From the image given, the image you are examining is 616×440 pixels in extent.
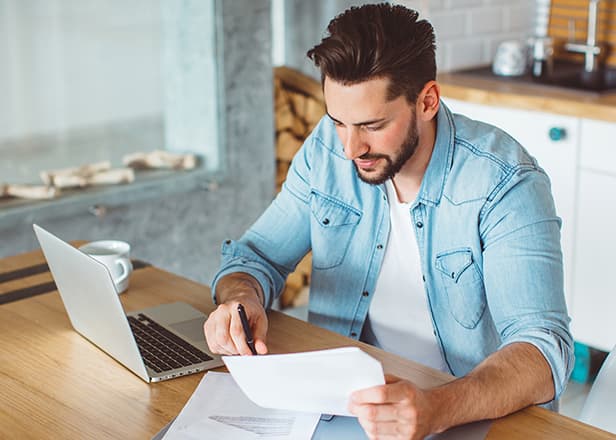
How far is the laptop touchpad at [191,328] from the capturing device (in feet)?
5.62

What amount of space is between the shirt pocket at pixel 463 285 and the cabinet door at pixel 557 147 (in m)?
1.40

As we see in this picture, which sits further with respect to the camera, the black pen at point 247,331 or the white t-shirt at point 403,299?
the white t-shirt at point 403,299

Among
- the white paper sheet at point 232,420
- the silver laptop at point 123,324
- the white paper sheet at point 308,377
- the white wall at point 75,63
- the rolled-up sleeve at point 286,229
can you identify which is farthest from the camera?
the white wall at point 75,63

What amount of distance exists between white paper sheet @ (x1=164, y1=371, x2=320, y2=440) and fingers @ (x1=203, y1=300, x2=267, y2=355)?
0.10m

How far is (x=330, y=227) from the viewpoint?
196 cm

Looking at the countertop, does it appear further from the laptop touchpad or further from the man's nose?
the laptop touchpad

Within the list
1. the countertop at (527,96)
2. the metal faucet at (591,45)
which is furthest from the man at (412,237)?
the metal faucet at (591,45)

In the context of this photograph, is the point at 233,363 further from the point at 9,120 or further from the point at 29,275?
the point at 9,120

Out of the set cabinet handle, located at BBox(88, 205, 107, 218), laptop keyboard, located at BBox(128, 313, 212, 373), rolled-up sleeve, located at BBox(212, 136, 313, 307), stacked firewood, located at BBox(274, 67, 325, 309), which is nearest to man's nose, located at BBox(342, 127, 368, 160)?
rolled-up sleeve, located at BBox(212, 136, 313, 307)

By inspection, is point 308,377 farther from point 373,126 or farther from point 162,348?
point 373,126

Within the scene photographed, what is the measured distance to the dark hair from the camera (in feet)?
5.67

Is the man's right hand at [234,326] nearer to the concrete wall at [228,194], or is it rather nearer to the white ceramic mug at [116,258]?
the white ceramic mug at [116,258]

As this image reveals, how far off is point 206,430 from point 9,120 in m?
1.90

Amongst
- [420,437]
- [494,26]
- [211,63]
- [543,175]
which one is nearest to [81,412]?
[420,437]
